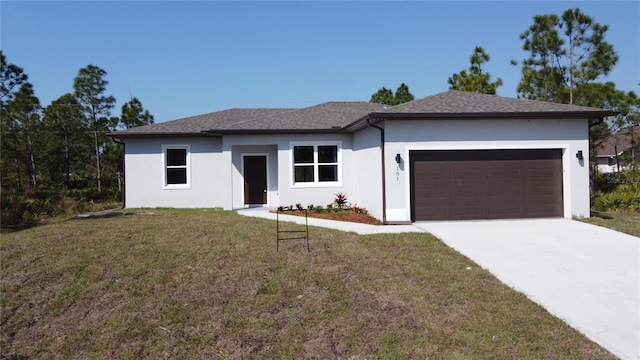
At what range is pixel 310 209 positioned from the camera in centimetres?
1443

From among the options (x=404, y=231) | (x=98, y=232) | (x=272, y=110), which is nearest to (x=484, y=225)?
(x=404, y=231)

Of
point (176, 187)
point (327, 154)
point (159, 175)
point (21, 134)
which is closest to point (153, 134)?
point (159, 175)

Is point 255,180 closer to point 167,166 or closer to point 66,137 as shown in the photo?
point 167,166

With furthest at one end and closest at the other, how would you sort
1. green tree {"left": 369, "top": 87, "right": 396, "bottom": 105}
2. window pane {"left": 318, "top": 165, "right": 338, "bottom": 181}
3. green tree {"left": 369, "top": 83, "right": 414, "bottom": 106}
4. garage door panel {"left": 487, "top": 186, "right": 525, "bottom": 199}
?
green tree {"left": 369, "top": 87, "right": 396, "bottom": 105} < green tree {"left": 369, "top": 83, "right": 414, "bottom": 106} < window pane {"left": 318, "top": 165, "right": 338, "bottom": 181} < garage door panel {"left": 487, "top": 186, "right": 525, "bottom": 199}

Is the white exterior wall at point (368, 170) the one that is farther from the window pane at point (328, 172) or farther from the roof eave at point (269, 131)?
the roof eave at point (269, 131)

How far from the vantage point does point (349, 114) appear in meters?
17.2

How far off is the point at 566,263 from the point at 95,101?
24951mm

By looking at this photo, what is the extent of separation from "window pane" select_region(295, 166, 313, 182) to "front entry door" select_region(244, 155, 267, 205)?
2053 millimetres

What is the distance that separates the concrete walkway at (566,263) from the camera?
5.07 meters

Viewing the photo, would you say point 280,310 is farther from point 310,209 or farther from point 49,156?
point 49,156

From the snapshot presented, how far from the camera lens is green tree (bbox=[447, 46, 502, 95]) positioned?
20719 millimetres

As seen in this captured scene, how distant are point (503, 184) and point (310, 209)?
21.5 ft

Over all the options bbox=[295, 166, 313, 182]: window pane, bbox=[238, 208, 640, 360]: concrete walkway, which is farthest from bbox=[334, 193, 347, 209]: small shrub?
bbox=[238, 208, 640, 360]: concrete walkway

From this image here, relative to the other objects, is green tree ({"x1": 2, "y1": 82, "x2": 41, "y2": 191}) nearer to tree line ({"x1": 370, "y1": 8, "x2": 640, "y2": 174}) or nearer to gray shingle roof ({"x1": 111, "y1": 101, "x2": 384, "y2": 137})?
gray shingle roof ({"x1": 111, "y1": 101, "x2": 384, "y2": 137})
